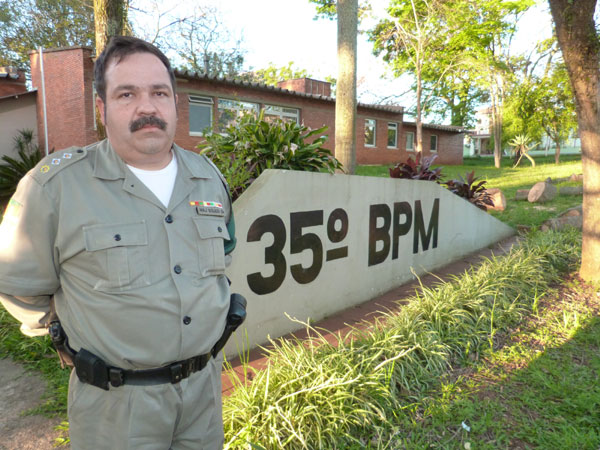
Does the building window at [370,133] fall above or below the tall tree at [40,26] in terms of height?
below

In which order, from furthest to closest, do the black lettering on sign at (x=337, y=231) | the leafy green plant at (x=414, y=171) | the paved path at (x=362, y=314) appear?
the leafy green plant at (x=414, y=171) < the black lettering on sign at (x=337, y=231) < the paved path at (x=362, y=314)

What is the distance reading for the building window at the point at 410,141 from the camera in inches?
1044

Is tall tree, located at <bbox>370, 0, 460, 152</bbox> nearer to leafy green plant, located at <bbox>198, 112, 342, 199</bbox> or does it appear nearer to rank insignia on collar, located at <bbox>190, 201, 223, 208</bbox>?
A: leafy green plant, located at <bbox>198, 112, 342, 199</bbox>

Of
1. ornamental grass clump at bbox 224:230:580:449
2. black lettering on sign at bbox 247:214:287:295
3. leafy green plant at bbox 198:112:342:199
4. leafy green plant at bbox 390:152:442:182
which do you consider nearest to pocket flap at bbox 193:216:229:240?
ornamental grass clump at bbox 224:230:580:449

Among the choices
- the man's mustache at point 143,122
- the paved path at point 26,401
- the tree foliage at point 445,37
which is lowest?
the paved path at point 26,401

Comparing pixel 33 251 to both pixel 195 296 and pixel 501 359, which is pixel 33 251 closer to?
pixel 195 296

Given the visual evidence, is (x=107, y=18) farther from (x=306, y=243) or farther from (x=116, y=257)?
(x=116, y=257)

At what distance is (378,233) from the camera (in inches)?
208

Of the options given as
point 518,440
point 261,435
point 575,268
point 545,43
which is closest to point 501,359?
point 518,440

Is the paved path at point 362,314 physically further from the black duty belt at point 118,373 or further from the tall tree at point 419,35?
the tall tree at point 419,35

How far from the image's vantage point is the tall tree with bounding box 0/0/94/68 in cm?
2734

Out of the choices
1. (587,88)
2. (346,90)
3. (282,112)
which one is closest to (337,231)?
(346,90)

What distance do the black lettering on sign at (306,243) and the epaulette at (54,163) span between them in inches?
102

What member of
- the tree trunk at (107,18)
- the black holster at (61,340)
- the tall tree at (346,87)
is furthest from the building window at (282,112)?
the black holster at (61,340)
